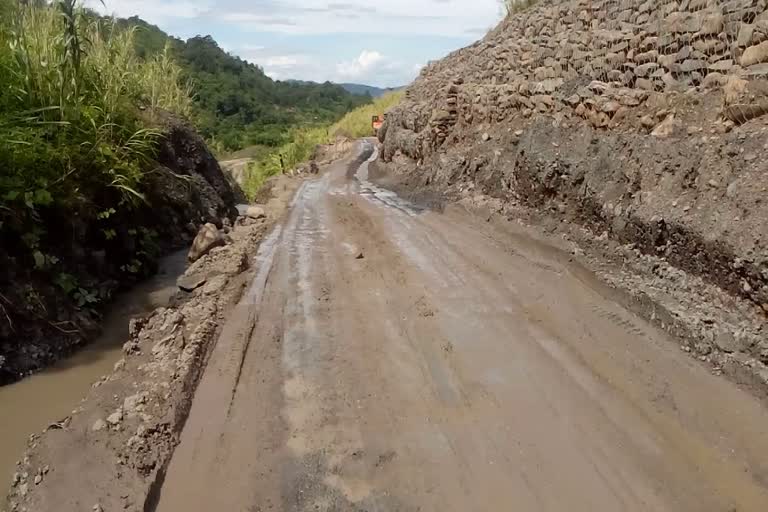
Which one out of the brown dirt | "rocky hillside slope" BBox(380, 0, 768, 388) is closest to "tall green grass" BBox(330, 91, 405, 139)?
"rocky hillside slope" BBox(380, 0, 768, 388)

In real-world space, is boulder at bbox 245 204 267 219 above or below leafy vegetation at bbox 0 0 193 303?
below

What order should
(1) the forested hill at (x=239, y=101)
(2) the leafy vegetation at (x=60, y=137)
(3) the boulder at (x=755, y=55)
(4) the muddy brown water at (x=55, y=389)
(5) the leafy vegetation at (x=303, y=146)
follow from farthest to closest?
(1) the forested hill at (x=239, y=101)
(5) the leafy vegetation at (x=303, y=146)
(3) the boulder at (x=755, y=55)
(2) the leafy vegetation at (x=60, y=137)
(4) the muddy brown water at (x=55, y=389)

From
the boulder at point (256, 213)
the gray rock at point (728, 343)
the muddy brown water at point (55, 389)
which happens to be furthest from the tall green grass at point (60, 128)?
the gray rock at point (728, 343)

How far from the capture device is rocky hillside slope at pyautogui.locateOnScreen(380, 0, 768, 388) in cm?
509

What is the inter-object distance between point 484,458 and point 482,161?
764cm

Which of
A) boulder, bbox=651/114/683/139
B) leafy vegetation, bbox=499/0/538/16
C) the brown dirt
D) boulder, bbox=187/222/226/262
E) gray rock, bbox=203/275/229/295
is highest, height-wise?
leafy vegetation, bbox=499/0/538/16

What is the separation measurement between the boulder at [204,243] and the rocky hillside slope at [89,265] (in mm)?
464

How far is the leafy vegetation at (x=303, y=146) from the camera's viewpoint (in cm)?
2258

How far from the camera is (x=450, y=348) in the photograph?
17.3 ft

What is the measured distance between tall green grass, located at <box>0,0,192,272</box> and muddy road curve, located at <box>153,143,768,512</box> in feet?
6.54

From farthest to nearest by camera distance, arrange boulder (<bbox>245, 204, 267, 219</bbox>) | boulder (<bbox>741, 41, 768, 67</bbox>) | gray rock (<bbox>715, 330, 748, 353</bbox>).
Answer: boulder (<bbox>245, 204, 267, 219</bbox>) < boulder (<bbox>741, 41, 768, 67</bbox>) < gray rock (<bbox>715, 330, 748, 353</bbox>)

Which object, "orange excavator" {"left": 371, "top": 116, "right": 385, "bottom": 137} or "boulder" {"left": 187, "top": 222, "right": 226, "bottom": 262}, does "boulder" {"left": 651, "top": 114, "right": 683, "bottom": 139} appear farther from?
"orange excavator" {"left": 371, "top": 116, "right": 385, "bottom": 137}

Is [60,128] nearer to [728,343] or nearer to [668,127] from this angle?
[668,127]

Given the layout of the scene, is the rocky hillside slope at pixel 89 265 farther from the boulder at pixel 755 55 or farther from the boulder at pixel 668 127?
the boulder at pixel 755 55
